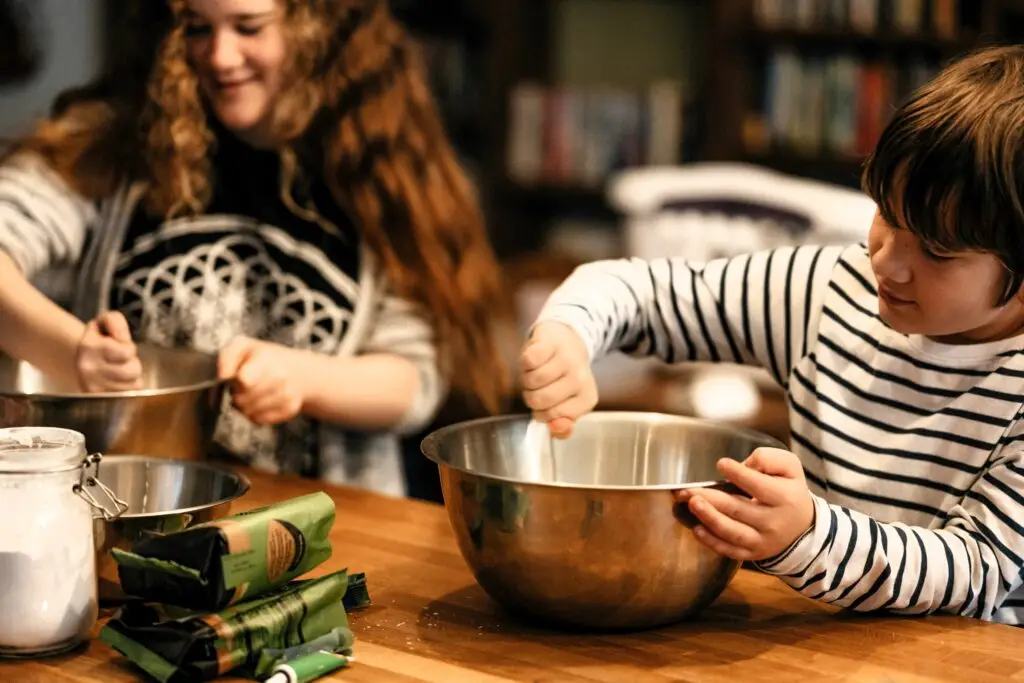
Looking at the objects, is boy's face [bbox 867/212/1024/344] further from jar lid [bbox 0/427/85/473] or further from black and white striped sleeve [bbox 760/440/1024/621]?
jar lid [bbox 0/427/85/473]

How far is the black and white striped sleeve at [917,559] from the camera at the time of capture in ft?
3.05

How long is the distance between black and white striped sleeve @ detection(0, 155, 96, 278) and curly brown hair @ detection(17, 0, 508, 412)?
2 centimetres

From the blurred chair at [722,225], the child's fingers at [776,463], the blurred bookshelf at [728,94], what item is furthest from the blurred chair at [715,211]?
the child's fingers at [776,463]

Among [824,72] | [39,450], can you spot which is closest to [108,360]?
[39,450]

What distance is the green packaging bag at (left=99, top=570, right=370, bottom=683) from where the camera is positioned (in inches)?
31.3

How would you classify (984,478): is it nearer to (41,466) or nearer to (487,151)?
(41,466)

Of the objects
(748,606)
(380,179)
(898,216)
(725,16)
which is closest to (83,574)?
(748,606)

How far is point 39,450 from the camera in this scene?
822 millimetres

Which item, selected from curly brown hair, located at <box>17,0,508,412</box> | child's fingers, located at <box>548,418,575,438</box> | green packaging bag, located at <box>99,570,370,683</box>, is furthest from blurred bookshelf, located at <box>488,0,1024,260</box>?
green packaging bag, located at <box>99,570,370,683</box>

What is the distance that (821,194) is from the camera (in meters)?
2.57

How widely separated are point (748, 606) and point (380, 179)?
2.41 feet

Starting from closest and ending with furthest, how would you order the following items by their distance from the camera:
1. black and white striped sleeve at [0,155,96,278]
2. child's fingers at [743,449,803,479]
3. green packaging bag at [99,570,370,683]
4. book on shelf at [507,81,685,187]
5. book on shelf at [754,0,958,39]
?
green packaging bag at [99,570,370,683] < child's fingers at [743,449,803,479] < black and white striped sleeve at [0,155,96,278] < book on shelf at [754,0,958,39] < book on shelf at [507,81,685,187]

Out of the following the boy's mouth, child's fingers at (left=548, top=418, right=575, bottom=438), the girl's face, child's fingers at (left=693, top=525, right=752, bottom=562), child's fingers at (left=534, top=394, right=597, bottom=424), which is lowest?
child's fingers at (left=693, top=525, right=752, bottom=562)

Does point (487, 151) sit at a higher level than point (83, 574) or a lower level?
higher
